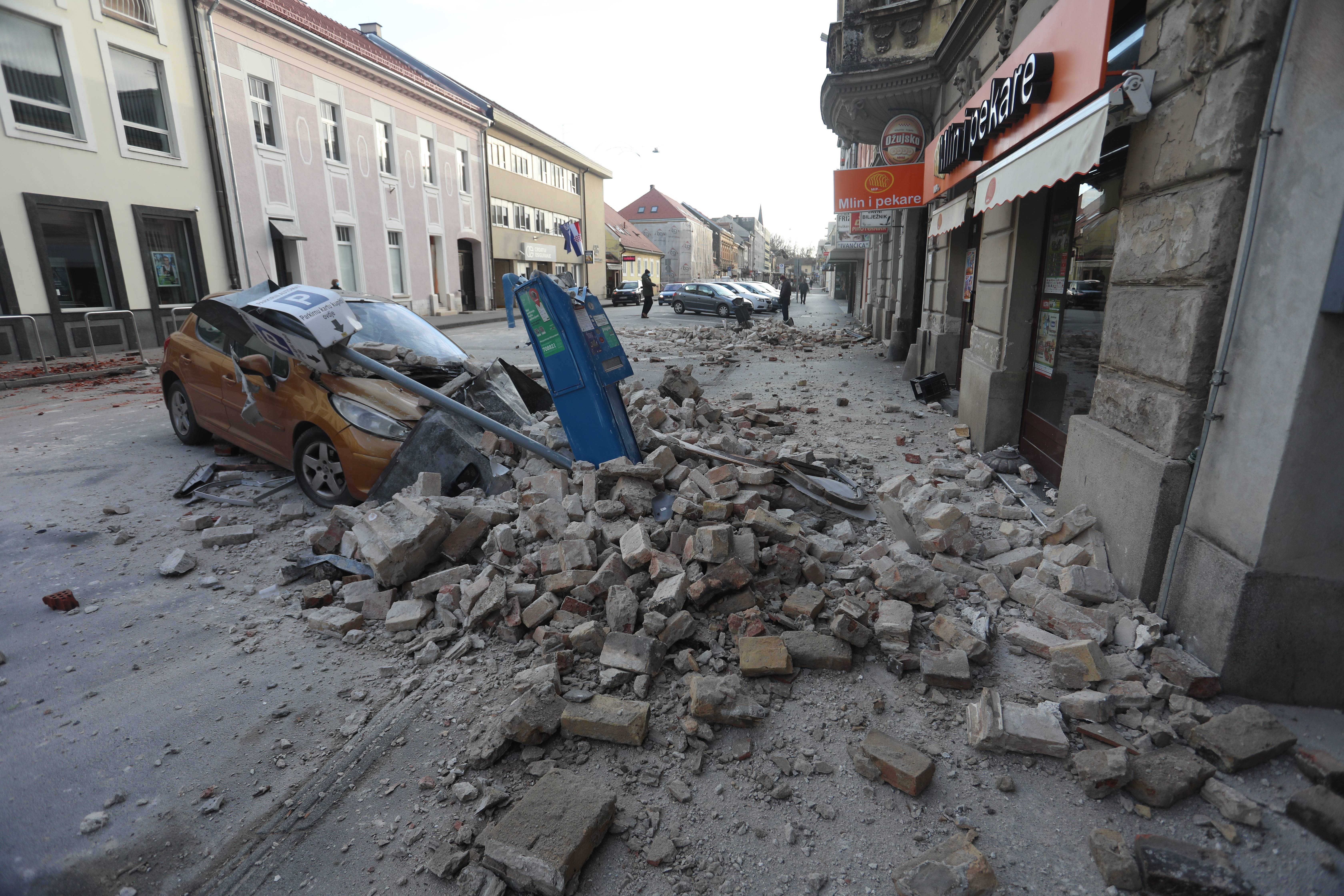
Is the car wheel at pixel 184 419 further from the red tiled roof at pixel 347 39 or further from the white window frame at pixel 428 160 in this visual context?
the white window frame at pixel 428 160

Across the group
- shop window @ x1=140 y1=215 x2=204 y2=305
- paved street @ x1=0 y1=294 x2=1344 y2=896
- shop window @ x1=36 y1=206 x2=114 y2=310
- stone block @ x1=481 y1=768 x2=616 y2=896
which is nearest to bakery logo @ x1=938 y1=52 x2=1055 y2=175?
paved street @ x1=0 y1=294 x2=1344 y2=896

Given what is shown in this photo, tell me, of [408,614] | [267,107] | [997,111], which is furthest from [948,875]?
[267,107]

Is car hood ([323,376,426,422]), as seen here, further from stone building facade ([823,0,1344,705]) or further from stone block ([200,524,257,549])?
stone building facade ([823,0,1344,705])

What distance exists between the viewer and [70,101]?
14.5 meters

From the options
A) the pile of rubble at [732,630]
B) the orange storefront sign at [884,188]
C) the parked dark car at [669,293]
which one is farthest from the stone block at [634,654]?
the parked dark car at [669,293]

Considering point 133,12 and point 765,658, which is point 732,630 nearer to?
point 765,658

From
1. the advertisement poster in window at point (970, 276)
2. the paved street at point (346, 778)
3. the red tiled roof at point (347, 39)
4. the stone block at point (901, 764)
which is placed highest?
the red tiled roof at point (347, 39)

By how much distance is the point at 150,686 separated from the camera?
314 centimetres

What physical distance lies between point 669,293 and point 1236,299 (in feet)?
105

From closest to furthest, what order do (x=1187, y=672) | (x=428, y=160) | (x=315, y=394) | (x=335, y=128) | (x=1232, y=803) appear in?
(x=1232, y=803)
(x=1187, y=672)
(x=315, y=394)
(x=335, y=128)
(x=428, y=160)

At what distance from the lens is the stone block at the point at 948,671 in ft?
9.67

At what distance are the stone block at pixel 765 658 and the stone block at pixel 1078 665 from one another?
1.19 meters

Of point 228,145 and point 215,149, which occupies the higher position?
point 228,145

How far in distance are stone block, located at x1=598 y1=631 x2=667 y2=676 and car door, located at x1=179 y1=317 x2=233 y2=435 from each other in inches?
193
